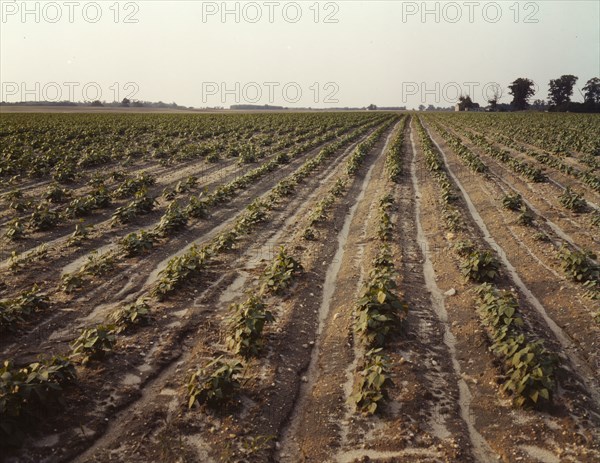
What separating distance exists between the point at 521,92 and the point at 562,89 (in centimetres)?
931

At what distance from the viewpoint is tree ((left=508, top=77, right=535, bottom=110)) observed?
375 feet

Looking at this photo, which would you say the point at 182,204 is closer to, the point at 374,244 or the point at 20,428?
the point at 374,244

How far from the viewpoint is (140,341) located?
6.45 m

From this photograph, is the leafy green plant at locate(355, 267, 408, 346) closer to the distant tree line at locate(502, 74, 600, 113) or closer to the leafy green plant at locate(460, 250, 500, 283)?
the leafy green plant at locate(460, 250, 500, 283)

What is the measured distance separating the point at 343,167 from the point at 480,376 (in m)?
17.3

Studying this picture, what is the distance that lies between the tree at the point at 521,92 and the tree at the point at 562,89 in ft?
15.4

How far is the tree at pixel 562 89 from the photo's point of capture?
110062 millimetres

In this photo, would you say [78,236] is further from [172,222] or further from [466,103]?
[466,103]

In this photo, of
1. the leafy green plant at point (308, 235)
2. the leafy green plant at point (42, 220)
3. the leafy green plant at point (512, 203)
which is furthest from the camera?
the leafy green plant at point (512, 203)

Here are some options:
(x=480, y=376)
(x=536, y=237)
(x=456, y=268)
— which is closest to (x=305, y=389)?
(x=480, y=376)

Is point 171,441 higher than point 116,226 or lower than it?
lower

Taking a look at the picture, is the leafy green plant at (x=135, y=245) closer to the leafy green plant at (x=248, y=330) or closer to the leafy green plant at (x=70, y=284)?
the leafy green plant at (x=70, y=284)

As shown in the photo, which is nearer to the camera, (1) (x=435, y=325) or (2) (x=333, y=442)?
(2) (x=333, y=442)

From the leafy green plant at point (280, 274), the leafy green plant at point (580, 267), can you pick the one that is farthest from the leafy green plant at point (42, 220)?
the leafy green plant at point (580, 267)
